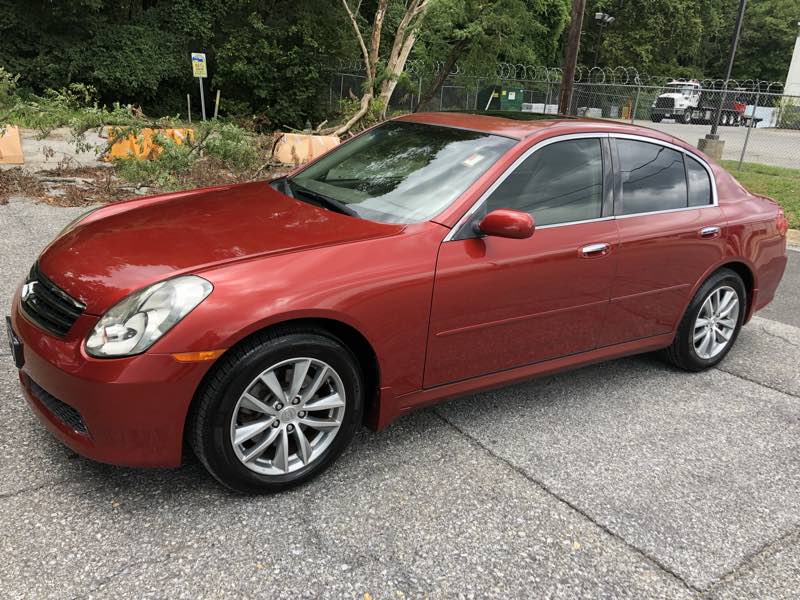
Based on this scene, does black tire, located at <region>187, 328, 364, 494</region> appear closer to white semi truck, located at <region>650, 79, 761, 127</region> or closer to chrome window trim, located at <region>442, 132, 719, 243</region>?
chrome window trim, located at <region>442, 132, 719, 243</region>

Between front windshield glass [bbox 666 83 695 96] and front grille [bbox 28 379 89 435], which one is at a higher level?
front windshield glass [bbox 666 83 695 96]

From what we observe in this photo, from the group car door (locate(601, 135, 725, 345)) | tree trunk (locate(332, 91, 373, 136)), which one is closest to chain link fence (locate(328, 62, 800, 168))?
tree trunk (locate(332, 91, 373, 136))

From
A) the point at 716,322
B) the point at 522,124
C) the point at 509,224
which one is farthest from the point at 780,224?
the point at 509,224

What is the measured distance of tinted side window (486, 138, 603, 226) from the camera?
3.39m

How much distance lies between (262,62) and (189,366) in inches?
1041

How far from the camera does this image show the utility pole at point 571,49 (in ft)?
36.1

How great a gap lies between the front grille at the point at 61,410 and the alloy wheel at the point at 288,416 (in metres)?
0.57

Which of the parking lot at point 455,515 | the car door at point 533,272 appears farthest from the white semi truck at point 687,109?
the parking lot at point 455,515

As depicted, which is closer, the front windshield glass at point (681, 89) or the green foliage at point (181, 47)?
the front windshield glass at point (681, 89)

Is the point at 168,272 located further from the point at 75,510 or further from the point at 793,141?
the point at 793,141

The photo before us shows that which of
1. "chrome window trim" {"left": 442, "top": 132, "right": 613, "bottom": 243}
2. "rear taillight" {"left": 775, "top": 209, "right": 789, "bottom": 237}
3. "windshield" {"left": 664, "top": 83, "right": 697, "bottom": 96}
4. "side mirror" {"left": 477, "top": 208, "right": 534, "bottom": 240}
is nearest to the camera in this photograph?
"side mirror" {"left": 477, "top": 208, "right": 534, "bottom": 240}

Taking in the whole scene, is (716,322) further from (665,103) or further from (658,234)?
(665,103)

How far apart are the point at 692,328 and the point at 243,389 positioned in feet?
9.83

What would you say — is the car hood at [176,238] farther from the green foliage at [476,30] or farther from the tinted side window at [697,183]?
the green foliage at [476,30]
